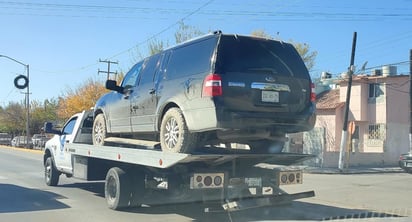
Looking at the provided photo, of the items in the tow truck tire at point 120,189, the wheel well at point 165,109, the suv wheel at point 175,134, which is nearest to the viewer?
the suv wheel at point 175,134

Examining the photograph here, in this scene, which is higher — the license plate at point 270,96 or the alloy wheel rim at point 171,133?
the license plate at point 270,96

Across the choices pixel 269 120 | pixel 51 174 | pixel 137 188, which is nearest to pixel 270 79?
pixel 269 120

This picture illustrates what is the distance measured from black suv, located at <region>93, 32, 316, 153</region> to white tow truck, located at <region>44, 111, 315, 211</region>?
0.32 meters

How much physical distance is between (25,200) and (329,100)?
27.8 metres

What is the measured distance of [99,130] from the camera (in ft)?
34.5

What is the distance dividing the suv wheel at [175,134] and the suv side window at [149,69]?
1.20 m

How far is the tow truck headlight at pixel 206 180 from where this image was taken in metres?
7.34

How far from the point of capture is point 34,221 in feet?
26.4

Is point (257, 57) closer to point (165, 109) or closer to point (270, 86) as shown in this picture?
point (270, 86)

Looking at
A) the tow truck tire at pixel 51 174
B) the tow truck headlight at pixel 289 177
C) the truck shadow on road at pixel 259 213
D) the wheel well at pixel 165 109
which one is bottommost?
the truck shadow on road at pixel 259 213

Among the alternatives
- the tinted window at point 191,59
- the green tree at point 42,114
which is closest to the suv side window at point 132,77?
the tinted window at point 191,59

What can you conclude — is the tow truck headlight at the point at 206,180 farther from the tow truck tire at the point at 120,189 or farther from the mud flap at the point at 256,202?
the tow truck tire at the point at 120,189

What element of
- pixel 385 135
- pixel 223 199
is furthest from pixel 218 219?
pixel 385 135

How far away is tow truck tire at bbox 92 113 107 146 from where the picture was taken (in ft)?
33.7
